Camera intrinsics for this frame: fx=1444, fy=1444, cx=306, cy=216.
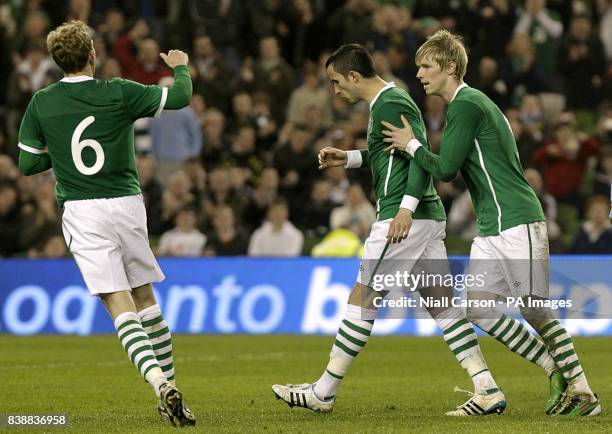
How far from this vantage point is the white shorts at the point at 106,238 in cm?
873

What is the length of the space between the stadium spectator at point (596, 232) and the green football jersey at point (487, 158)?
30.0 feet

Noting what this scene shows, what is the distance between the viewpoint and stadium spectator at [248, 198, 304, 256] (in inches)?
770

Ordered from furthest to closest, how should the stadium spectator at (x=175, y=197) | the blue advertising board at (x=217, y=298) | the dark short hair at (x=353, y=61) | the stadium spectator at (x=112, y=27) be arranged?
the stadium spectator at (x=112, y=27) → the stadium spectator at (x=175, y=197) → the blue advertising board at (x=217, y=298) → the dark short hair at (x=353, y=61)

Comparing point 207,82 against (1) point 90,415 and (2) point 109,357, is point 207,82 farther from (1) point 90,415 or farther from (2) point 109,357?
(1) point 90,415

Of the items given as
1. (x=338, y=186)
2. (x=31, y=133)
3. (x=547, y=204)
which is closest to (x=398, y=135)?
(x=31, y=133)

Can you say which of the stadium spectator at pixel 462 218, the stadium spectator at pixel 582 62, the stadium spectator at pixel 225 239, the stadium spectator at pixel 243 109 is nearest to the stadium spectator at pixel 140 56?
the stadium spectator at pixel 243 109

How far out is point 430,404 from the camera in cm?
1008

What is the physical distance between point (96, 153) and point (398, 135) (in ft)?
6.15

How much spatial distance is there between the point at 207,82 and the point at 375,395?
12.4 meters

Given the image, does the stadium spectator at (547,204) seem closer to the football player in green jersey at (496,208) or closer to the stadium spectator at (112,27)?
the stadium spectator at (112,27)

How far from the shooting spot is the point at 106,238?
879 centimetres

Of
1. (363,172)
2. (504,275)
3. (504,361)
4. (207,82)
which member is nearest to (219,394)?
(504,275)

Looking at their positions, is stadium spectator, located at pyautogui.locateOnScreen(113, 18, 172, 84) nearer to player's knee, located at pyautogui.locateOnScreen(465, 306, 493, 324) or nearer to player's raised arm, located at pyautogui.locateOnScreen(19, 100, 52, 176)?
player's raised arm, located at pyautogui.locateOnScreen(19, 100, 52, 176)

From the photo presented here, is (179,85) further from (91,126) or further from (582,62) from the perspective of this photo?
(582,62)
